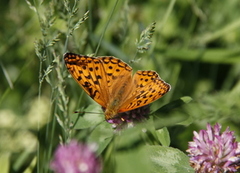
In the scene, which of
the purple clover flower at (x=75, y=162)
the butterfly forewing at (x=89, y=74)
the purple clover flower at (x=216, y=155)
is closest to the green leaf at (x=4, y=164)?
the butterfly forewing at (x=89, y=74)

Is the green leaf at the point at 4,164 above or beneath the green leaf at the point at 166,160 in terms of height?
beneath

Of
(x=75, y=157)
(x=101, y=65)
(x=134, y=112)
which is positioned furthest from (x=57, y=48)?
(x=75, y=157)

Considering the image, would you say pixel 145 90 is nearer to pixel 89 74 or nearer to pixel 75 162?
pixel 89 74

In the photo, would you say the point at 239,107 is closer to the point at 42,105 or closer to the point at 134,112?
the point at 134,112

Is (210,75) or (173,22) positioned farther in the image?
(173,22)

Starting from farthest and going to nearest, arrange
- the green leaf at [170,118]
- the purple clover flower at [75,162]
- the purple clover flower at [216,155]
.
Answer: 1. the green leaf at [170,118]
2. the purple clover flower at [216,155]
3. the purple clover flower at [75,162]

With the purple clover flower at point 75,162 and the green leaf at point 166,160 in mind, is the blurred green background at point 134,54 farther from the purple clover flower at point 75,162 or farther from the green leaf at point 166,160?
the purple clover flower at point 75,162
